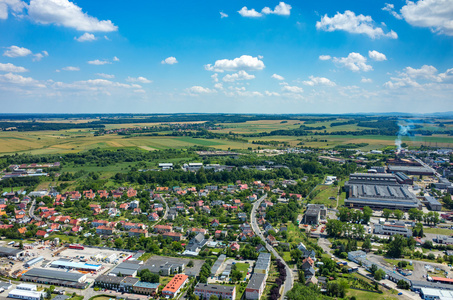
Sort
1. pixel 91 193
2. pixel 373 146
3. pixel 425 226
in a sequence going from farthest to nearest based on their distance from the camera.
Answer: pixel 373 146, pixel 91 193, pixel 425 226

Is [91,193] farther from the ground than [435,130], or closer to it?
closer to it

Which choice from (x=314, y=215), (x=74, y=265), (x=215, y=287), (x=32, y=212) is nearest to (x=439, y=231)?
(x=314, y=215)

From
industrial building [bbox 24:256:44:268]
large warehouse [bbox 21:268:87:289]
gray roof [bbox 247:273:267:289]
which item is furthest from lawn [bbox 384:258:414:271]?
industrial building [bbox 24:256:44:268]

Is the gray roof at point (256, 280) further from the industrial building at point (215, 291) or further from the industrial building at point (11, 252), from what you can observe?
the industrial building at point (11, 252)

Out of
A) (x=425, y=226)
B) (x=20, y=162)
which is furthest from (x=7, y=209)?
(x=425, y=226)

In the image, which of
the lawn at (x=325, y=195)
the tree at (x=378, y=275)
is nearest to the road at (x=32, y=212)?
the lawn at (x=325, y=195)

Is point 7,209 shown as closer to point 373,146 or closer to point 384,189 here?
point 384,189

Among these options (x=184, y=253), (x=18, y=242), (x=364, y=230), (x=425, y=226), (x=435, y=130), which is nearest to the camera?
(x=184, y=253)
